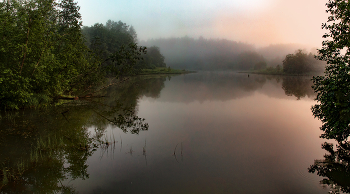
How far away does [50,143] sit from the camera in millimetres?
9727

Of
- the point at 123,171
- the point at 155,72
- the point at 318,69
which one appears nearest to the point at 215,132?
the point at 123,171

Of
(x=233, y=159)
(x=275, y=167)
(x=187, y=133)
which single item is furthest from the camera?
(x=187, y=133)

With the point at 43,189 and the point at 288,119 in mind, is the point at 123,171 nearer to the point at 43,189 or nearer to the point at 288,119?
the point at 43,189

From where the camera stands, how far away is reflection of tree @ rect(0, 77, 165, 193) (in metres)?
6.81

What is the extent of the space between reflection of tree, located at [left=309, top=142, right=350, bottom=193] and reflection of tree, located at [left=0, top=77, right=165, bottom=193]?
8303mm

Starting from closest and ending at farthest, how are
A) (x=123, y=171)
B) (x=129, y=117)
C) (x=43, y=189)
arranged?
(x=43, y=189) < (x=123, y=171) < (x=129, y=117)

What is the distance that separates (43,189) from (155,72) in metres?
98.4

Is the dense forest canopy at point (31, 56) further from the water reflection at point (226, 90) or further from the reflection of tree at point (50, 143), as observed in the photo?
the water reflection at point (226, 90)

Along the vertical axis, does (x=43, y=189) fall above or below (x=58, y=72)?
below

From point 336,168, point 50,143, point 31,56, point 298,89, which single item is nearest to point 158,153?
point 50,143

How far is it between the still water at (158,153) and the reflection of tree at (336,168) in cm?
32

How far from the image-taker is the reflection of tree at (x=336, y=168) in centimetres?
687

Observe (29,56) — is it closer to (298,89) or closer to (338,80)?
(338,80)

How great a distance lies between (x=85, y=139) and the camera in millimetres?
10562
